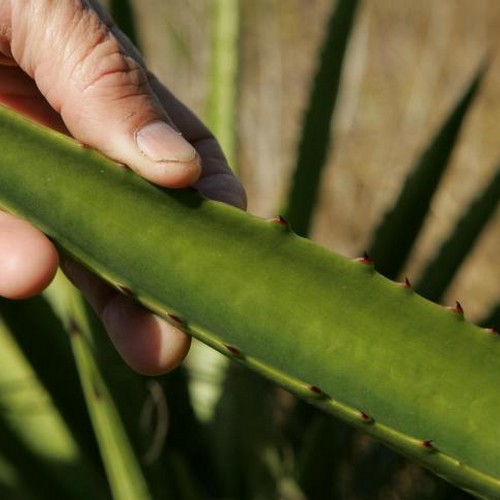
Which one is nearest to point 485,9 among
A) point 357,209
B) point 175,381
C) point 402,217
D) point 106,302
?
point 357,209

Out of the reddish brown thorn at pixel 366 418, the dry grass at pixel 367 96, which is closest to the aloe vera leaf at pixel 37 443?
the reddish brown thorn at pixel 366 418

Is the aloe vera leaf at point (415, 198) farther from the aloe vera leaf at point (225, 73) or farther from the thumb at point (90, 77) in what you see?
the thumb at point (90, 77)

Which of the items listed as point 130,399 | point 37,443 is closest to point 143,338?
point 130,399

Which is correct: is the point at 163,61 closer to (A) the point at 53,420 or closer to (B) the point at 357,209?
(B) the point at 357,209

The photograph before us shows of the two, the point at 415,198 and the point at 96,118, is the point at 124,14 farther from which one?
the point at 96,118

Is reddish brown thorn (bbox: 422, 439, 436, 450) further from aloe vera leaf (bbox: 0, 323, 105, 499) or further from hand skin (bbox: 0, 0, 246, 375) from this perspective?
aloe vera leaf (bbox: 0, 323, 105, 499)

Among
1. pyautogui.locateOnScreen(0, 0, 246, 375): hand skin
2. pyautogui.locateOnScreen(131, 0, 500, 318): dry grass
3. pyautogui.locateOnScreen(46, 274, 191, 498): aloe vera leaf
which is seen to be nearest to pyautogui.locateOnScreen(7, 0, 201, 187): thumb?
pyautogui.locateOnScreen(0, 0, 246, 375): hand skin
